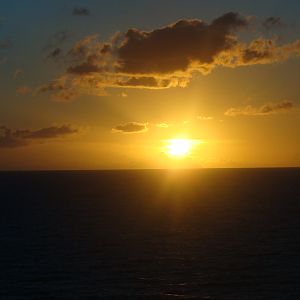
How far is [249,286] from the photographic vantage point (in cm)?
5969

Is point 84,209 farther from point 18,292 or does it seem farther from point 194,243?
point 18,292

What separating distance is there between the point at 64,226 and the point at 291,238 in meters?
45.8

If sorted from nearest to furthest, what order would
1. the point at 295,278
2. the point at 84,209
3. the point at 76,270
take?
the point at 295,278
the point at 76,270
the point at 84,209

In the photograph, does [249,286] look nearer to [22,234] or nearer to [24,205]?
[22,234]

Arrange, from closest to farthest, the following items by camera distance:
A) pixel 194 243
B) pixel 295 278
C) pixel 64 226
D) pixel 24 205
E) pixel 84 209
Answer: pixel 295 278, pixel 194 243, pixel 64 226, pixel 84 209, pixel 24 205

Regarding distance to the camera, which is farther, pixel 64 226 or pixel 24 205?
pixel 24 205

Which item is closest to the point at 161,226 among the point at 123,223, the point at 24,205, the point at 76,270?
the point at 123,223

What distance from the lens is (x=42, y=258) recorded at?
7462cm

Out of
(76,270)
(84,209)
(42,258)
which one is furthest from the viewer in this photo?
(84,209)

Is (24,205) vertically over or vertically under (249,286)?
over

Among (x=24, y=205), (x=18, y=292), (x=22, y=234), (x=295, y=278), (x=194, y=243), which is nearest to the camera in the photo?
(x=18, y=292)

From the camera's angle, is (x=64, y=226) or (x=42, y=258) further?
(x=64, y=226)

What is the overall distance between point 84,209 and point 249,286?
310 ft

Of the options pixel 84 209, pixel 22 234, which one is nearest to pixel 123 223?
pixel 22 234
